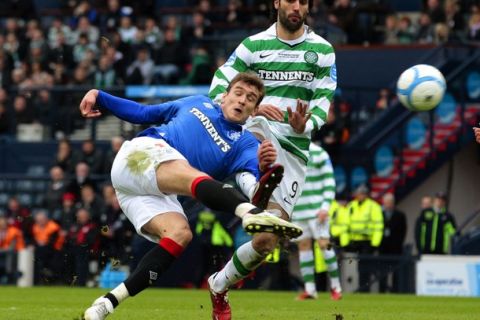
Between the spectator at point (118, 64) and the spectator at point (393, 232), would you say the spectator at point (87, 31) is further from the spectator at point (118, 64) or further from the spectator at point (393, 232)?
the spectator at point (393, 232)

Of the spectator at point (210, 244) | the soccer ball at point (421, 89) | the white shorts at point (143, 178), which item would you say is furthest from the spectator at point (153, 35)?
the white shorts at point (143, 178)

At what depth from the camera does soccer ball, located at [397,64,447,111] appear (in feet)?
45.4

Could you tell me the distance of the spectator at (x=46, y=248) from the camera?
21766 mm

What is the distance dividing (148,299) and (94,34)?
12653mm

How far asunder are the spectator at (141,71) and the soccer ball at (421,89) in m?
12.6

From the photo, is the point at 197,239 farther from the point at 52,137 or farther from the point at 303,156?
the point at 303,156

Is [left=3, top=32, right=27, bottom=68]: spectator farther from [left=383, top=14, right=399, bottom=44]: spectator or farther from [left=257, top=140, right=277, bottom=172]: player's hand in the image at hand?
[left=257, top=140, right=277, bottom=172]: player's hand

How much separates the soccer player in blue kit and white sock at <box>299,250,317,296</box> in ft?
23.3

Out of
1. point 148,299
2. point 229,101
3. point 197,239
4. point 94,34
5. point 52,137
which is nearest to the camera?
point 229,101

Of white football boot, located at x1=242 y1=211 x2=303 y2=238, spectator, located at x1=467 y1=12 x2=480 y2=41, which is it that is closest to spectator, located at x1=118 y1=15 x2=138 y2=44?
spectator, located at x1=467 y1=12 x2=480 y2=41

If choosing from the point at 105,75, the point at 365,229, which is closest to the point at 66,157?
the point at 105,75

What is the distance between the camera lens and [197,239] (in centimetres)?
2225

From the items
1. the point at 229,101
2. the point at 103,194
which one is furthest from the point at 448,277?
the point at 229,101

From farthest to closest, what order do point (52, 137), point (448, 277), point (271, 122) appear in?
point (52, 137)
point (448, 277)
point (271, 122)
